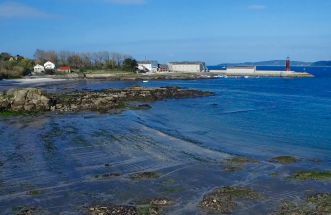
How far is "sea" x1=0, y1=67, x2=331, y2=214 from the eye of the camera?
16406mm

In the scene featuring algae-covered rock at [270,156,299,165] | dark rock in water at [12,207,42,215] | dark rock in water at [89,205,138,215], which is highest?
dark rock in water at [89,205,138,215]

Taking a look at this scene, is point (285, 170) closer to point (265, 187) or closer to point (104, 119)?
point (265, 187)

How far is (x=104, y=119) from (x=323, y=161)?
21.3 metres

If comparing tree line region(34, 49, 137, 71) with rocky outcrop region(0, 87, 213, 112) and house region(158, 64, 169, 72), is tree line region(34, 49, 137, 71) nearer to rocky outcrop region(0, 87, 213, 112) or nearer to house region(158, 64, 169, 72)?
house region(158, 64, 169, 72)

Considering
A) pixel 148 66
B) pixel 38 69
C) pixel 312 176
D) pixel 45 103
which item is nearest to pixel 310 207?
pixel 312 176

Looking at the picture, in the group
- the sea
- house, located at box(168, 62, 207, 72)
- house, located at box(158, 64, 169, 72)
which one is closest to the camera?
the sea

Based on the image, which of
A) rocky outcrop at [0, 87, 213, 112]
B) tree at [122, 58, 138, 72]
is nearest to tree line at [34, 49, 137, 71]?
tree at [122, 58, 138, 72]

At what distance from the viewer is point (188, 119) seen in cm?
4075

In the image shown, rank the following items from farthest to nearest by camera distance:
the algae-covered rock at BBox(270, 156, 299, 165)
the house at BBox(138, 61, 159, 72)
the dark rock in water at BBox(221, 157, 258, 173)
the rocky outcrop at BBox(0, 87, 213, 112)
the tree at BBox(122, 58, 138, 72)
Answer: the house at BBox(138, 61, 159, 72)
the tree at BBox(122, 58, 138, 72)
the rocky outcrop at BBox(0, 87, 213, 112)
the algae-covered rock at BBox(270, 156, 299, 165)
the dark rock in water at BBox(221, 157, 258, 173)

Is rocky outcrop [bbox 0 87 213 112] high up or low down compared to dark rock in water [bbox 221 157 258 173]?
up

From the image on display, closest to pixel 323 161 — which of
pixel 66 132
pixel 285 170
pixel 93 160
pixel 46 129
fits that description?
pixel 285 170

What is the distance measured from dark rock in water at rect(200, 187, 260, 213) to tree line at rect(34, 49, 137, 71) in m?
135

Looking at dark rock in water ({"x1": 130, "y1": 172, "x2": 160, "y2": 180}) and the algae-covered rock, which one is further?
the algae-covered rock

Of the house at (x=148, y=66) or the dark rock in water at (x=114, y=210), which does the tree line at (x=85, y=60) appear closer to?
the house at (x=148, y=66)
